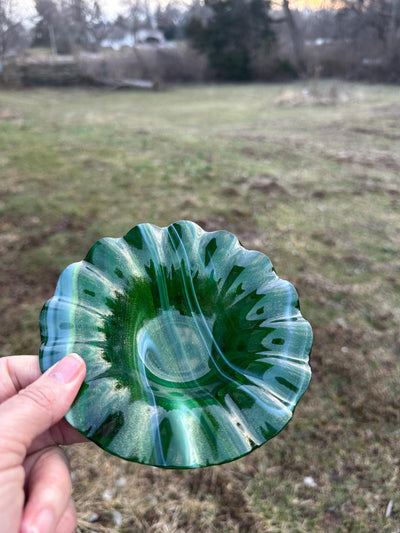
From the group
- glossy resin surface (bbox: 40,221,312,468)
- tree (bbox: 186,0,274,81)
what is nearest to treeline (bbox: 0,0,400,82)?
tree (bbox: 186,0,274,81)

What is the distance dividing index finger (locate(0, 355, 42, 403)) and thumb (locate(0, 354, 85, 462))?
261mm

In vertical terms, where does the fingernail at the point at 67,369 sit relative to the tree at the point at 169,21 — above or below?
below

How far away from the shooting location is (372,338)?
265cm

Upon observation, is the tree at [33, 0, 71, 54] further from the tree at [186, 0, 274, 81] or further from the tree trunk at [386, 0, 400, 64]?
the tree trunk at [386, 0, 400, 64]

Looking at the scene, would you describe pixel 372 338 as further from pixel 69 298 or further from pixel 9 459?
pixel 9 459

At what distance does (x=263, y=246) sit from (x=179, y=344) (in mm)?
2516

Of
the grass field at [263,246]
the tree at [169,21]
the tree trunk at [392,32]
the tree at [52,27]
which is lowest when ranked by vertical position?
the grass field at [263,246]

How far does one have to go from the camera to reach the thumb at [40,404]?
91cm

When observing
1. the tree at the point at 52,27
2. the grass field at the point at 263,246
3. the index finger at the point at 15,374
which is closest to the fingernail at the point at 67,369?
the index finger at the point at 15,374

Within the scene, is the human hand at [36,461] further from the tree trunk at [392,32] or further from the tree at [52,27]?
the tree at [52,27]

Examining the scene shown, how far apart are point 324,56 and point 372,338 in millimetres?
16493

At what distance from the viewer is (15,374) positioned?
120 cm

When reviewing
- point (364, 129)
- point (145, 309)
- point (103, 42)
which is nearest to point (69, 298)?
point (145, 309)

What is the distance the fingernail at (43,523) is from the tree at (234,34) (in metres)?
17.9
